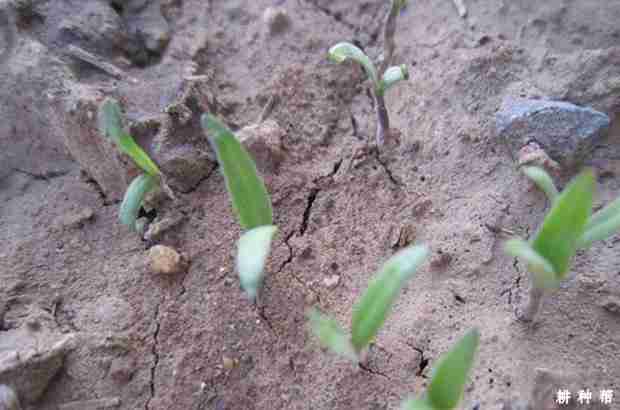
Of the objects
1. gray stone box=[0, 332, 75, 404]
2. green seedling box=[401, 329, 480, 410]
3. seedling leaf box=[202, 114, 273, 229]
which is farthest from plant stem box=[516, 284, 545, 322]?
gray stone box=[0, 332, 75, 404]

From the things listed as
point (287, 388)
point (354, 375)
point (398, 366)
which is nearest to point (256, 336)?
point (287, 388)

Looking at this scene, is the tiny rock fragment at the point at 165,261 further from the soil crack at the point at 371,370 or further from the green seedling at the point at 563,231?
the green seedling at the point at 563,231

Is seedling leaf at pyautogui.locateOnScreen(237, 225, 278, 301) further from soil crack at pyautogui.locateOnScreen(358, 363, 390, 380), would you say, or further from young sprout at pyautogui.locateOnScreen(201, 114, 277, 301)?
soil crack at pyautogui.locateOnScreen(358, 363, 390, 380)

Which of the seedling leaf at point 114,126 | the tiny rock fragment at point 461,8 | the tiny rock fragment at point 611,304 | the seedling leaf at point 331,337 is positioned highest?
the tiny rock fragment at point 461,8

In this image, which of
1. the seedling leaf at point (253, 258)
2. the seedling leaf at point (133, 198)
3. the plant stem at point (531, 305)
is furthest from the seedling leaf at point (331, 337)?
the seedling leaf at point (133, 198)

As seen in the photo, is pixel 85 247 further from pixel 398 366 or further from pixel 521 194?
pixel 521 194
